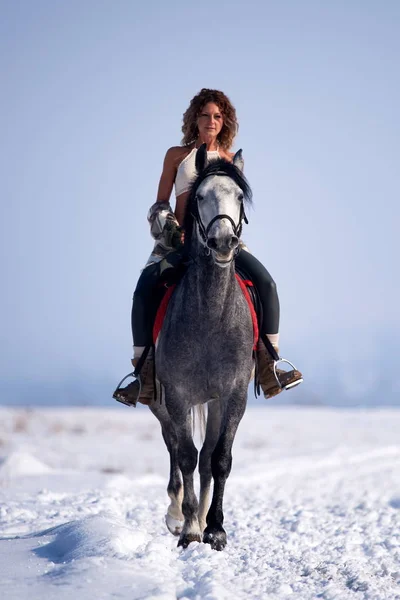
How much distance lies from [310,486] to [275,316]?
7310mm

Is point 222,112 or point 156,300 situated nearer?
point 156,300

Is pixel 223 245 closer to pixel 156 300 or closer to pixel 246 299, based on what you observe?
pixel 246 299

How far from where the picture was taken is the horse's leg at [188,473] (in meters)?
6.56

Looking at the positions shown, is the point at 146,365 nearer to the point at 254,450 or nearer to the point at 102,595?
the point at 102,595

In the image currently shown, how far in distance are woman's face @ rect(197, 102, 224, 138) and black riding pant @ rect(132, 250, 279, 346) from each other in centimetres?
136

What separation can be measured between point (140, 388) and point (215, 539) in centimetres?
167

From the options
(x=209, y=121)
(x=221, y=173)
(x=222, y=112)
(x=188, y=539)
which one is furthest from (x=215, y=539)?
(x=222, y=112)

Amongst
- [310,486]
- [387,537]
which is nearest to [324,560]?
[387,537]

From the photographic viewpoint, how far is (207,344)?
6340mm

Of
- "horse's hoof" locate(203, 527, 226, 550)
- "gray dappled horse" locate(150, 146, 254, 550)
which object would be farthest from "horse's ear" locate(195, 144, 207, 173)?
"horse's hoof" locate(203, 527, 226, 550)

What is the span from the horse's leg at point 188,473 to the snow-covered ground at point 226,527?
25 cm

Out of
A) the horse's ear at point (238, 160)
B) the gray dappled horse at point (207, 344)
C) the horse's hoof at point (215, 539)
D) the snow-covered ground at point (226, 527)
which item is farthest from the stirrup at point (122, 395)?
the horse's ear at point (238, 160)

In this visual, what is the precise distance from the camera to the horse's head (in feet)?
18.4

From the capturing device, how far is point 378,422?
27484 millimetres
